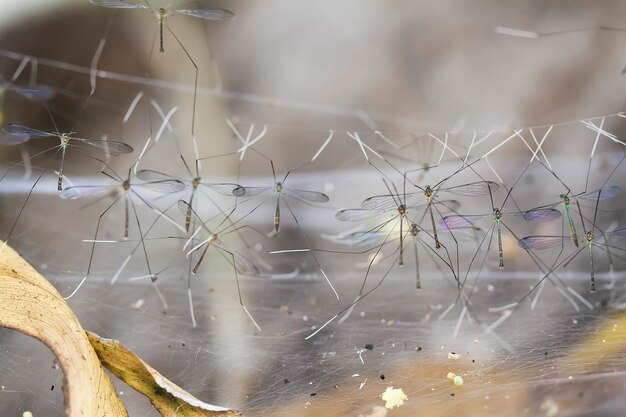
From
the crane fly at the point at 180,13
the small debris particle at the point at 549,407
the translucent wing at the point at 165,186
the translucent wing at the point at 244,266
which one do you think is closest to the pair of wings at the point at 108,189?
the translucent wing at the point at 165,186

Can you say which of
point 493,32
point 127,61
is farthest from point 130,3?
point 493,32

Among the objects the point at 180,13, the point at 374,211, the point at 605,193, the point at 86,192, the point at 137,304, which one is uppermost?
the point at 180,13

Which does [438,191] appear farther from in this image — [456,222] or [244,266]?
[244,266]

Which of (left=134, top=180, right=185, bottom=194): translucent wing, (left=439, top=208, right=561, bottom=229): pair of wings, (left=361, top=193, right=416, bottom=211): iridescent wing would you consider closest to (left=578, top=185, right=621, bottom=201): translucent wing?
(left=439, top=208, right=561, bottom=229): pair of wings

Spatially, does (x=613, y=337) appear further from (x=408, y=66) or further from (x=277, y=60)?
(x=277, y=60)

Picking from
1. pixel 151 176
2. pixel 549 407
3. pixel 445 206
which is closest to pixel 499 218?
pixel 445 206
